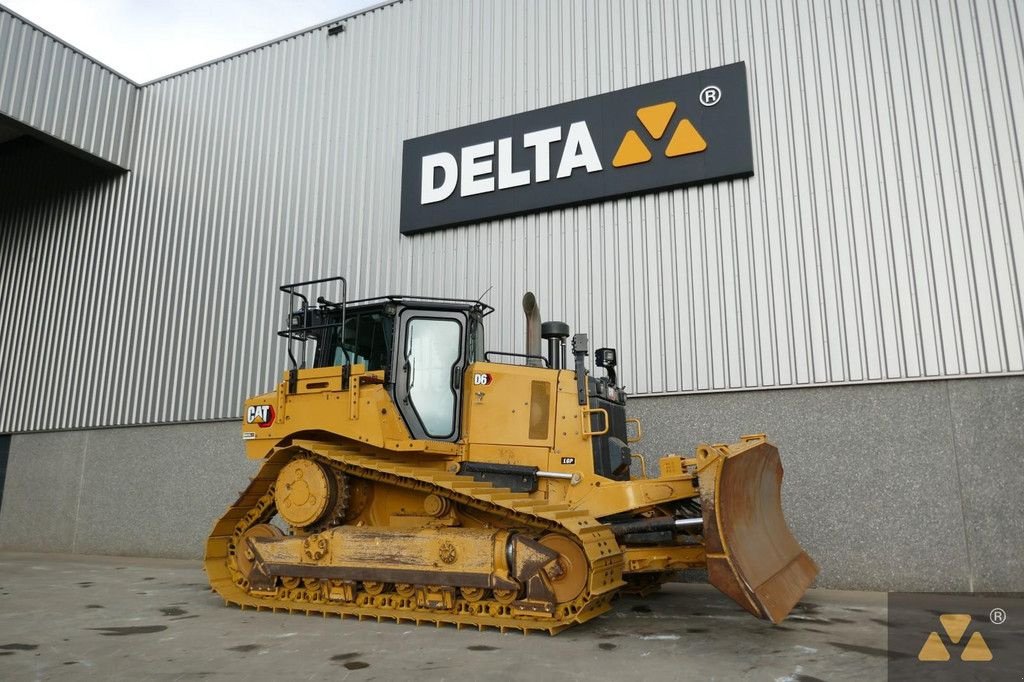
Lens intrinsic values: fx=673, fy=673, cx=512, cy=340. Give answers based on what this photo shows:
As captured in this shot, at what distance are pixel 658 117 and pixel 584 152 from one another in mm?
1320

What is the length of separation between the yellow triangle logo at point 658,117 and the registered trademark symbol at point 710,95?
18.2 inches

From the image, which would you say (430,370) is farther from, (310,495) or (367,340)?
(310,495)

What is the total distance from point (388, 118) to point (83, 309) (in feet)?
28.7

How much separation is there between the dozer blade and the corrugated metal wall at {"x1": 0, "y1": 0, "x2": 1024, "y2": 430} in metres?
3.20

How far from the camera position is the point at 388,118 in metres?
13.4

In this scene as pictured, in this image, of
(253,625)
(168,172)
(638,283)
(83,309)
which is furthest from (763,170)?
(83,309)

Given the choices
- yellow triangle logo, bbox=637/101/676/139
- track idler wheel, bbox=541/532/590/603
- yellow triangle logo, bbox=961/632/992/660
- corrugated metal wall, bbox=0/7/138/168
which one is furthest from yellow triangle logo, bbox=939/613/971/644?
corrugated metal wall, bbox=0/7/138/168

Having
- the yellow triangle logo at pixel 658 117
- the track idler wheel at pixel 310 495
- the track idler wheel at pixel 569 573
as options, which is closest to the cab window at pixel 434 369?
the track idler wheel at pixel 310 495

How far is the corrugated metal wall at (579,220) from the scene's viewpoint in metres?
9.32

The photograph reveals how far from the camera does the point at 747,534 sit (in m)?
6.16

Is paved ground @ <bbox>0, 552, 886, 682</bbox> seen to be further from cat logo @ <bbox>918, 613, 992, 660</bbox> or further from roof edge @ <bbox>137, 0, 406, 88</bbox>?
roof edge @ <bbox>137, 0, 406, 88</bbox>

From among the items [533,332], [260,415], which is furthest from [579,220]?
[260,415]

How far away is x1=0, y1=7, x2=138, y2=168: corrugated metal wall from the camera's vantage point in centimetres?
1377

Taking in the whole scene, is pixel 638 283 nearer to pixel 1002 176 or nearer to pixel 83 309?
pixel 1002 176
